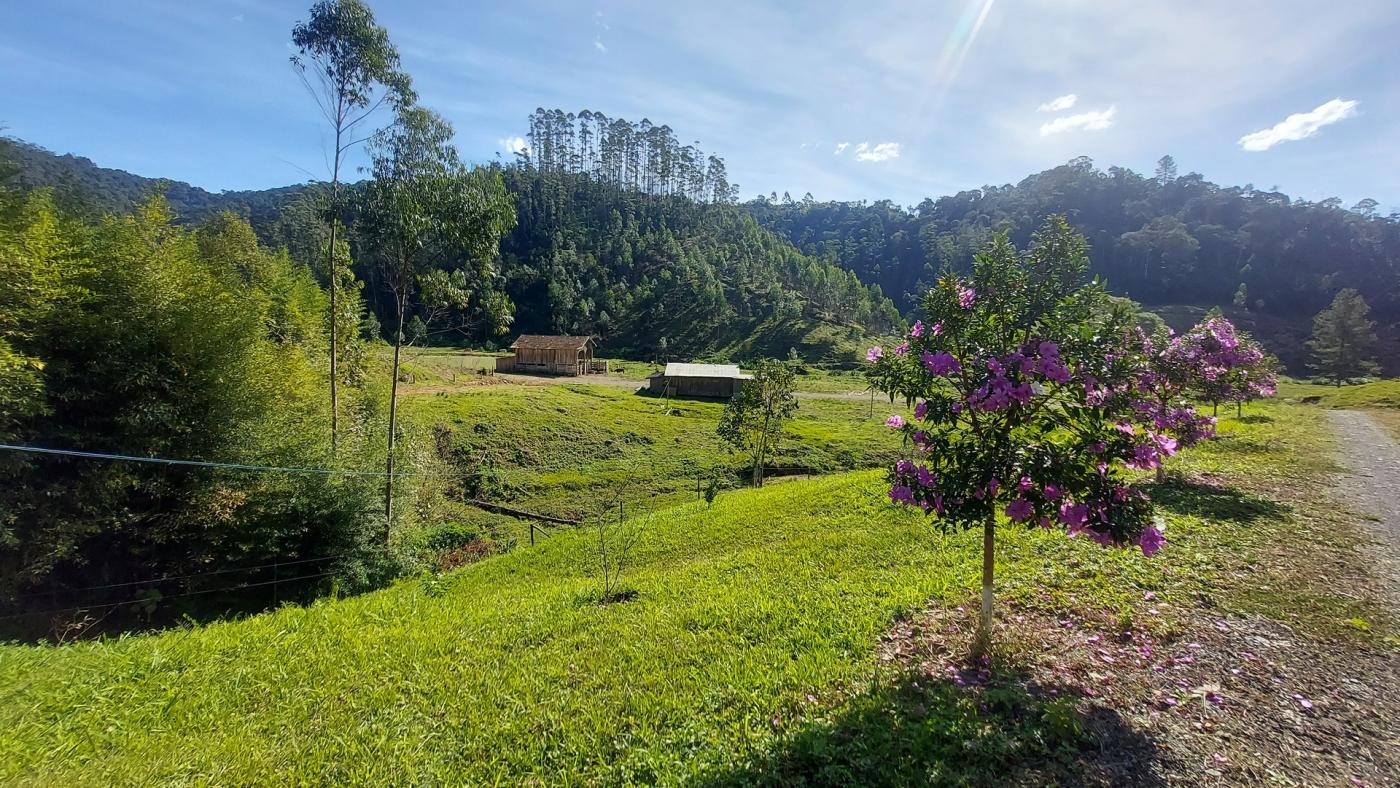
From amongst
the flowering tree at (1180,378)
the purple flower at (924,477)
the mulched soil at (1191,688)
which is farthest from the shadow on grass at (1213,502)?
the purple flower at (924,477)

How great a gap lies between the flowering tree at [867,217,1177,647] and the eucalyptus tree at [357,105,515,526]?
38.1ft

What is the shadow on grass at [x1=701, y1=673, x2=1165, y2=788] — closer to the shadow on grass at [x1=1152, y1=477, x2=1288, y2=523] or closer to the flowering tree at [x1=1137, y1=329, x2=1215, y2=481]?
the shadow on grass at [x1=1152, y1=477, x2=1288, y2=523]

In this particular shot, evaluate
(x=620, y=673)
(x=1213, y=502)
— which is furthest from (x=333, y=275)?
(x=1213, y=502)

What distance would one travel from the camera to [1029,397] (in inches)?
160

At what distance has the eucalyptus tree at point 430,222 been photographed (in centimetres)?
1262

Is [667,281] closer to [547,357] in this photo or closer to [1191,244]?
[547,357]

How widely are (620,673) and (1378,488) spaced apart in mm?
14659

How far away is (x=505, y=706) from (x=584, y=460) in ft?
77.1

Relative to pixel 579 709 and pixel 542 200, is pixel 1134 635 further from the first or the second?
pixel 542 200

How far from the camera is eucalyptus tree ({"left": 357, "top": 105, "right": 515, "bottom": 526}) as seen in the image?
12.6 metres

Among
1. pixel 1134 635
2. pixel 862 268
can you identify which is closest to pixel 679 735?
pixel 1134 635

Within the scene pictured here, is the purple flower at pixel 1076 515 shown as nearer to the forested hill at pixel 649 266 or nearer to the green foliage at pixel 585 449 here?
the green foliage at pixel 585 449

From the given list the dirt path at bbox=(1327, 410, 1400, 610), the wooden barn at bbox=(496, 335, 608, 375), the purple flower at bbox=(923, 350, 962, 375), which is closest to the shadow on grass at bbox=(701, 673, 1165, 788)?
the purple flower at bbox=(923, 350, 962, 375)

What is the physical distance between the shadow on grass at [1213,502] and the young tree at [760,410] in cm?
1461
